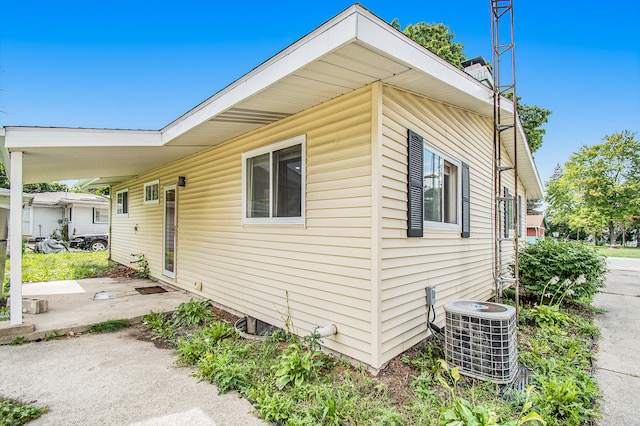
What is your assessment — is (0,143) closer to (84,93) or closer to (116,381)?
(116,381)

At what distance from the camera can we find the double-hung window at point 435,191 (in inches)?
134

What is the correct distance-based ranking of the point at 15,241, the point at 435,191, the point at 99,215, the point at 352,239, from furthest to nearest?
the point at 99,215 → the point at 435,191 → the point at 15,241 → the point at 352,239

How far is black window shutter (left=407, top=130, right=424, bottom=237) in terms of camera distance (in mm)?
3330

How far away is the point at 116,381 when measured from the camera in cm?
286

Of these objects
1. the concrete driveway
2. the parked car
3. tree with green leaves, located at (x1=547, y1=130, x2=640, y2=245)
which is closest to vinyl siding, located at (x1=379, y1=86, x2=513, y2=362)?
the concrete driveway

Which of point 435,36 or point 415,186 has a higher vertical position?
point 435,36

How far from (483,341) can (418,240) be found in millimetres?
1160

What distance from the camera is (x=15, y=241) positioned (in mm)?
3701

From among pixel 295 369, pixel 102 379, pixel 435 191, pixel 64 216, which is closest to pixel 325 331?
pixel 295 369

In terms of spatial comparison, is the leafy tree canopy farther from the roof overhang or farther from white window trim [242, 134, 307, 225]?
white window trim [242, 134, 307, 225]

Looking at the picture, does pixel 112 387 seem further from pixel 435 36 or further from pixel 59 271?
pixel 435 36

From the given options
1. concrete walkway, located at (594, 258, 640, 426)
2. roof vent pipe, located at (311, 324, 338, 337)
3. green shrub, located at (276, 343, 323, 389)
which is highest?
roof vent pipe, located at (311, 324, 338, 337)

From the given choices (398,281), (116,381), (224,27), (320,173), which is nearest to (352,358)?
(398,281)

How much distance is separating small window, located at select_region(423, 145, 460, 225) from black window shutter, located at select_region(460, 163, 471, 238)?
0.16 metres
